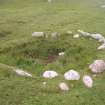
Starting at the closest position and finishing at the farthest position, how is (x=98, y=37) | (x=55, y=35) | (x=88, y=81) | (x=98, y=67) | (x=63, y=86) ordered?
(x=63, y=86), (x=88, y=81), (x=98, y=67), (x=98, y=37), (x=55, y=35)

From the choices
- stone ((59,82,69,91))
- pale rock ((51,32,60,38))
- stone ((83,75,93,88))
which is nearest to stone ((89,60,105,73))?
stone ((83,75,93,88))

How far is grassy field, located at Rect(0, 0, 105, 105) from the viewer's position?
29.3 ft

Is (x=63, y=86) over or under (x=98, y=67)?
over

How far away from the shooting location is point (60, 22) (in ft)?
61.9

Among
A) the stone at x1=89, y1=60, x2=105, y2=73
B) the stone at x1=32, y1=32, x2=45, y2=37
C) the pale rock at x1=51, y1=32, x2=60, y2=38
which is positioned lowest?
the pale rock at x1=51, y1=32, x2=60, y2=38

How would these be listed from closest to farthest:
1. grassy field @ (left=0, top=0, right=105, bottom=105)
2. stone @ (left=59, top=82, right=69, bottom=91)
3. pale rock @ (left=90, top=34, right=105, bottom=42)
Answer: grassy field @ (left=0, top=0, right=105, bottom=105)
stone @ (left=59, top=82, right=69, bottom=91)
pale rock @ (left=90, top=34, right=105, bottom=42)

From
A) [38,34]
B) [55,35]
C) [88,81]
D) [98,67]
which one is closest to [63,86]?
[88,81]

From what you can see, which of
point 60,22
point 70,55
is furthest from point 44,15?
point 70,55

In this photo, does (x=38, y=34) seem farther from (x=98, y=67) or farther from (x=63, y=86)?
(x=63, y=86)

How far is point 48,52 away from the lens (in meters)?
13.6

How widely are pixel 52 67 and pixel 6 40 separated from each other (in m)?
4.30

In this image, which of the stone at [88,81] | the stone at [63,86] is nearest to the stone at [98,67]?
the stone at [88,81]

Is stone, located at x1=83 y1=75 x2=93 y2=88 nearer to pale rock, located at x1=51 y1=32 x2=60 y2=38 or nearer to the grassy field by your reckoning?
the grassy field

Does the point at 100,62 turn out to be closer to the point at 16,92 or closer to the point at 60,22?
the point at 16,92
